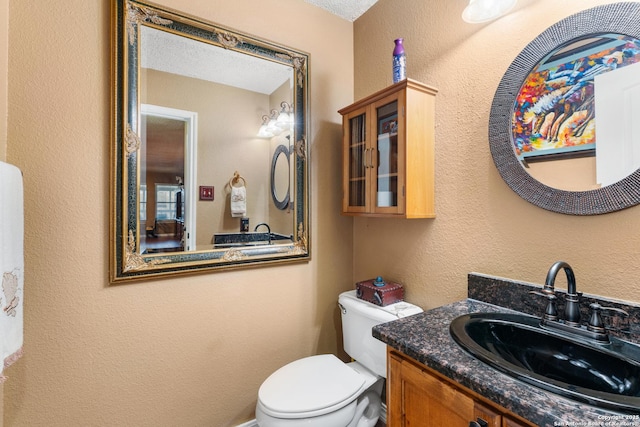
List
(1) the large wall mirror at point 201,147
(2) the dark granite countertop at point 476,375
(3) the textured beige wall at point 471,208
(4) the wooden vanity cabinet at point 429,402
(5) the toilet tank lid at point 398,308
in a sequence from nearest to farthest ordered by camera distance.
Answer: (2) the dark granite countertop at point 476,375 → (4) the wooden vanity cabinet at point 429,402 → (3) the textured beige wall at point 471,208 → (1) the large wall mirror at point 201,147 → (5) the toilet tank lid at point 398,308

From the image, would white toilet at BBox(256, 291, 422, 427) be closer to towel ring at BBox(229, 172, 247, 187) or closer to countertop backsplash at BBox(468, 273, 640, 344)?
countertop backsplash at BBox(468, 273, 640, 344)

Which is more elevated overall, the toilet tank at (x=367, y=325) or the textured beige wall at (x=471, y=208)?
the textured beige wall at (x=471, y=208)

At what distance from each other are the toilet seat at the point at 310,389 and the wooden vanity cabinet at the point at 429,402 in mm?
324

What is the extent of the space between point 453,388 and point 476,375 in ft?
0.30

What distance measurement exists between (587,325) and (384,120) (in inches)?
43.2

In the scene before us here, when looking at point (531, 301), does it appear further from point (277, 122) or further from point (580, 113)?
point (277, 122)

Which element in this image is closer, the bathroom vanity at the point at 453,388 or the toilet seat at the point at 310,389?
the bathroom vanity at the point at 453,388

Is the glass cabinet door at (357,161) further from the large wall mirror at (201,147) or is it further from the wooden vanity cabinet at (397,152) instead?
the large wall mirror at (201,147)

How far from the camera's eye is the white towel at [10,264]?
2.82 ft

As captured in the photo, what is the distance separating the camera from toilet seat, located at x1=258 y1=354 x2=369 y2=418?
1141 millimetres

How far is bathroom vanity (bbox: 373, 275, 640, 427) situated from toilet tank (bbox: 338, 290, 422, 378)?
322 mm

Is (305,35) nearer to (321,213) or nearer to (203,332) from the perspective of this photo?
(321,213)

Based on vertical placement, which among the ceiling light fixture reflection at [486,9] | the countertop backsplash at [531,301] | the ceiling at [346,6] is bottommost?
the countertop backsplash at [531,301]

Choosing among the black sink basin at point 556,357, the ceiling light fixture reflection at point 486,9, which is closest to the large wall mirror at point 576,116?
the ceiling light fixture reflection at point 486,9
